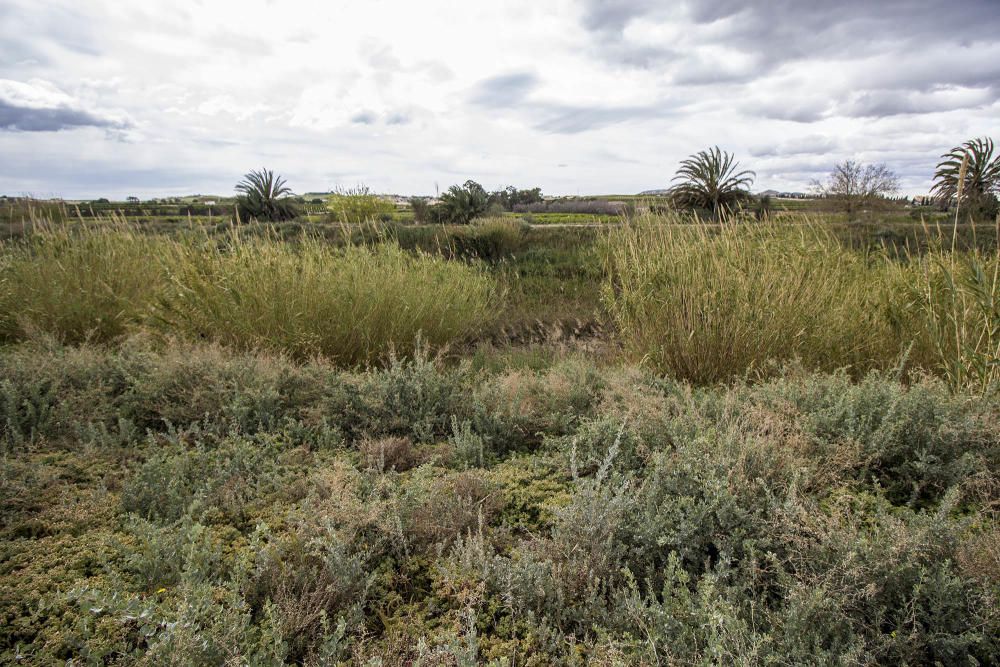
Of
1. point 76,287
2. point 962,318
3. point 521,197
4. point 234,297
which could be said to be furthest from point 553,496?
point 521,197

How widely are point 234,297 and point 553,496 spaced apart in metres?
4.01

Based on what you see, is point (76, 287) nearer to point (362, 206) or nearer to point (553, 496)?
point (553, 496)

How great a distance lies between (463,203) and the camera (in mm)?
23891

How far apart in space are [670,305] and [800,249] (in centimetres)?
142

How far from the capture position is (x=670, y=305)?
437 cm

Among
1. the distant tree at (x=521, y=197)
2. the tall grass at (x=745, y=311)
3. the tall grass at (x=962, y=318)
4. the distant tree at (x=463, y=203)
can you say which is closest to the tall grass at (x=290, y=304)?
the tall grass at (x=745, y=311)

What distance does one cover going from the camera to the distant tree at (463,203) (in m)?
23.8

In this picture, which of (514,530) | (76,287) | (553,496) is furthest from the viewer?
(76,287)

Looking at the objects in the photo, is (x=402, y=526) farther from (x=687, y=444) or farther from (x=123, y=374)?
(x=123, y=374)

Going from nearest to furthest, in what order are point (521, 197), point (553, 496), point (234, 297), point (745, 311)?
point (553, 496) → point (745, 311) → point (234, 297) → point (521, 197)

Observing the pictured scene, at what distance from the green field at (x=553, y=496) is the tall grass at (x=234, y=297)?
Result: 1.08 ft

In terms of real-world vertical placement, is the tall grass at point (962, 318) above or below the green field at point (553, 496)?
above

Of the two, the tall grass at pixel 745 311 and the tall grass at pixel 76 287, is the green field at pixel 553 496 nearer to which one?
the tall grass at pixel 745 311

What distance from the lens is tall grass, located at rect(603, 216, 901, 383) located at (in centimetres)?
415
